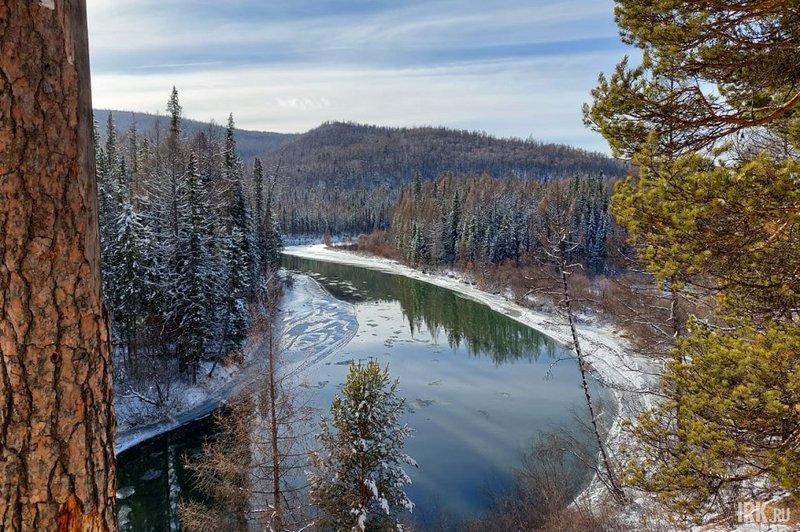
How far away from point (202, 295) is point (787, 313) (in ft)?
66.6

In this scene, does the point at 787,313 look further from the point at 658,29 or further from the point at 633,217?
the point at 658,29

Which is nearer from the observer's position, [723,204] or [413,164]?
[723,204]

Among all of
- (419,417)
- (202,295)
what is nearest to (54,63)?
(419,417)

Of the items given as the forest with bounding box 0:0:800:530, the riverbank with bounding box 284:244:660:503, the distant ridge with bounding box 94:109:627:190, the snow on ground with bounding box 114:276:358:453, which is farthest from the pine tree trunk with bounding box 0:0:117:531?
the distant ridge with bounding box 94:109:627:190

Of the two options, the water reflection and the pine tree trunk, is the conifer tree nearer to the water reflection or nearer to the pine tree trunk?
the pine tree trunk

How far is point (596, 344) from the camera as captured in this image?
1309cm

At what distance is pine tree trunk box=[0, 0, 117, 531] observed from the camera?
62.3 inches

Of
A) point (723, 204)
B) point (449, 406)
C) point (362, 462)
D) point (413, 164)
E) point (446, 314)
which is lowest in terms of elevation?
point (446, 314)

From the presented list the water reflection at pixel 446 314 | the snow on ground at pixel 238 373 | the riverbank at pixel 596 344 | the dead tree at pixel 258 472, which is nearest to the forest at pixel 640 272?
the dead tree at pixel 258 472

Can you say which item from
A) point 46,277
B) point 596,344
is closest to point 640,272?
point 46,277

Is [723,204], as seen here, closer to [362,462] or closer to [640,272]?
[640,272]

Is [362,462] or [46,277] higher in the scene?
[46,277]

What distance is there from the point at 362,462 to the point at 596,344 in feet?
23.1

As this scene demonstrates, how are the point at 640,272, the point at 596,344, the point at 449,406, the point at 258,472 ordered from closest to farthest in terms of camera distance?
the point at 640,272 < the point at 596,344 < the point at 258,472 < the point at 449,406
